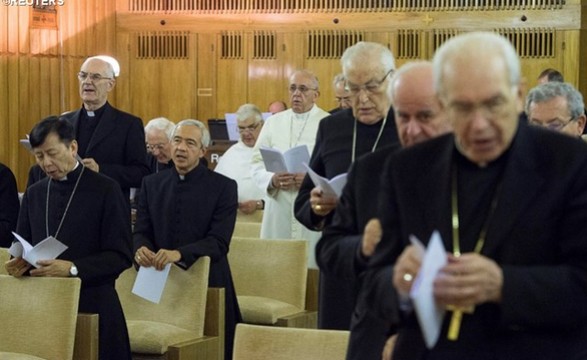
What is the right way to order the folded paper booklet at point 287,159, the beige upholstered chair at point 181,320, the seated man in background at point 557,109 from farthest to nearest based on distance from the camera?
the folded paper booklet at point 287,159 < the beige upholstered chair at point 181,320 < the seated man in background at point 557,109

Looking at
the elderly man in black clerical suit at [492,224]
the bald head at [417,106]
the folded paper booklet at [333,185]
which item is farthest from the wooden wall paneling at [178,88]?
the elderly man in black clerical suit at [492,224]

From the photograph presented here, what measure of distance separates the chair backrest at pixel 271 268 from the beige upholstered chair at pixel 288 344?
3.11 metres

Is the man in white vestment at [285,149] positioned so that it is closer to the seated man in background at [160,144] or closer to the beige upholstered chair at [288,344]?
the seated man in background at [160,144]

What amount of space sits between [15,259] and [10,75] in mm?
8651

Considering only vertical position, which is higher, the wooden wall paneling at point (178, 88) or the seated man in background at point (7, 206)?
A: the wooden wall paneling at point (178, 88)

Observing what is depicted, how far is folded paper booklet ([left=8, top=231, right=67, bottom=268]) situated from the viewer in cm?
569

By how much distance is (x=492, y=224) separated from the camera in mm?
2506

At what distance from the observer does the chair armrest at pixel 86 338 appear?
18.8 feet

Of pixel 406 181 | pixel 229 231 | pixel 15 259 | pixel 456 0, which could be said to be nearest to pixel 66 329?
pixel 15 259

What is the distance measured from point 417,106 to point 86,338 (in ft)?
10.5

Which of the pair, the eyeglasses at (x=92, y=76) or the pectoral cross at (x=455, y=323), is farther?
the eyeglasses at (x=92, y=76)

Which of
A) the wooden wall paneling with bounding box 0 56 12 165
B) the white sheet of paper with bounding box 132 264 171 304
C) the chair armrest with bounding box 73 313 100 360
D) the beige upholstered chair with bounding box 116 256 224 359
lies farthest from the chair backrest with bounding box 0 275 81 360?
the wooden wall paneling with bounding box 0 56 12 165

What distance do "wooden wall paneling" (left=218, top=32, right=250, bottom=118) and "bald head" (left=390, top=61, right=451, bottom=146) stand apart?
1270 centimetres

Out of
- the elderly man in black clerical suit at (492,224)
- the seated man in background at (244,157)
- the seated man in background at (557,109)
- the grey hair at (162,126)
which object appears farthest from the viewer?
the seated man in background at (244,157)
